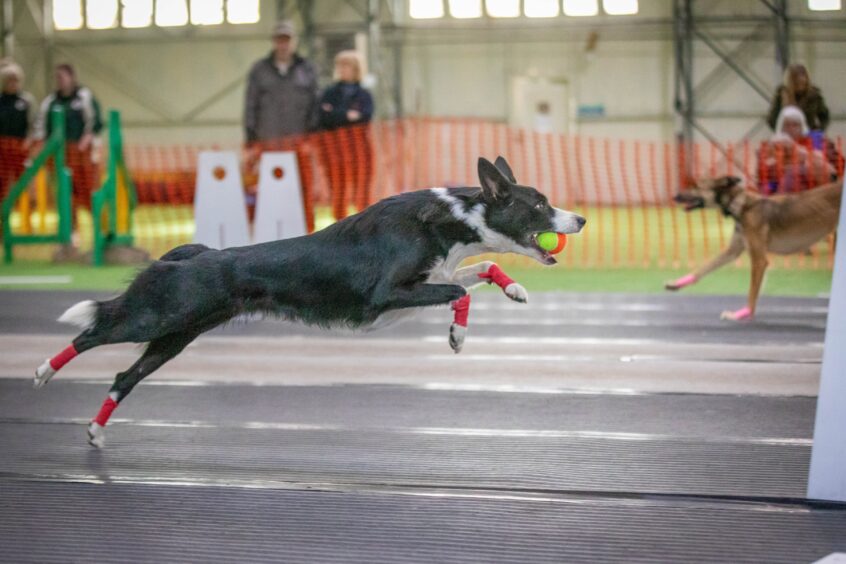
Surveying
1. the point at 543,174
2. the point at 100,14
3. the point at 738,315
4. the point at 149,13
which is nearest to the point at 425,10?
the point at 543,174

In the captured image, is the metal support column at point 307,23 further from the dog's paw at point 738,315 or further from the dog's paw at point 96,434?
the dog's paw at point 96,434

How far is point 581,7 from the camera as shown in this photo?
25.0 metres

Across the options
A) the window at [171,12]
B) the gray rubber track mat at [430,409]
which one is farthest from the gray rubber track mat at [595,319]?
the window at [171,12]

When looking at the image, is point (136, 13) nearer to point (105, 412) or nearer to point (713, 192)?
point (713, 192)

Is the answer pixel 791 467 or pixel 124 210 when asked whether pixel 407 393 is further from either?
pixel 124 210

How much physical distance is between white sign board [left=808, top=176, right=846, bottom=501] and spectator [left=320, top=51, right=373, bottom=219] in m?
7.92

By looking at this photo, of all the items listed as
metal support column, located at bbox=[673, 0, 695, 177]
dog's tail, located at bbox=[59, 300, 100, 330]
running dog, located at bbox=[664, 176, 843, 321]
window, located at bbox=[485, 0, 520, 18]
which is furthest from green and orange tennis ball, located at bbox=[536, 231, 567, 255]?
window, located at bbox=[485, 0, 520, 18]

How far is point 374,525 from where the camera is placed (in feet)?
11.3

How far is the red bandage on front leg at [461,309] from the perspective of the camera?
4.46 m

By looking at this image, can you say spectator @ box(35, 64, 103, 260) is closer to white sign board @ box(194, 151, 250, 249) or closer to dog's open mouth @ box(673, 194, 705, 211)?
white sign board @ box(194, 151, 250, 249)

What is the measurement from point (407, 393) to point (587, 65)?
21068 mm

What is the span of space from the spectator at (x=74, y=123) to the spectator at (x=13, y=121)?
0.91 ft

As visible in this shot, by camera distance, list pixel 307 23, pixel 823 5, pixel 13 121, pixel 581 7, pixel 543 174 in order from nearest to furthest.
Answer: pixel 13 121
pixel 543 174
pixel 823 5
pixel 581 7
pixel 307 23

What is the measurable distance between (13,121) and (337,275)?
9.98m
